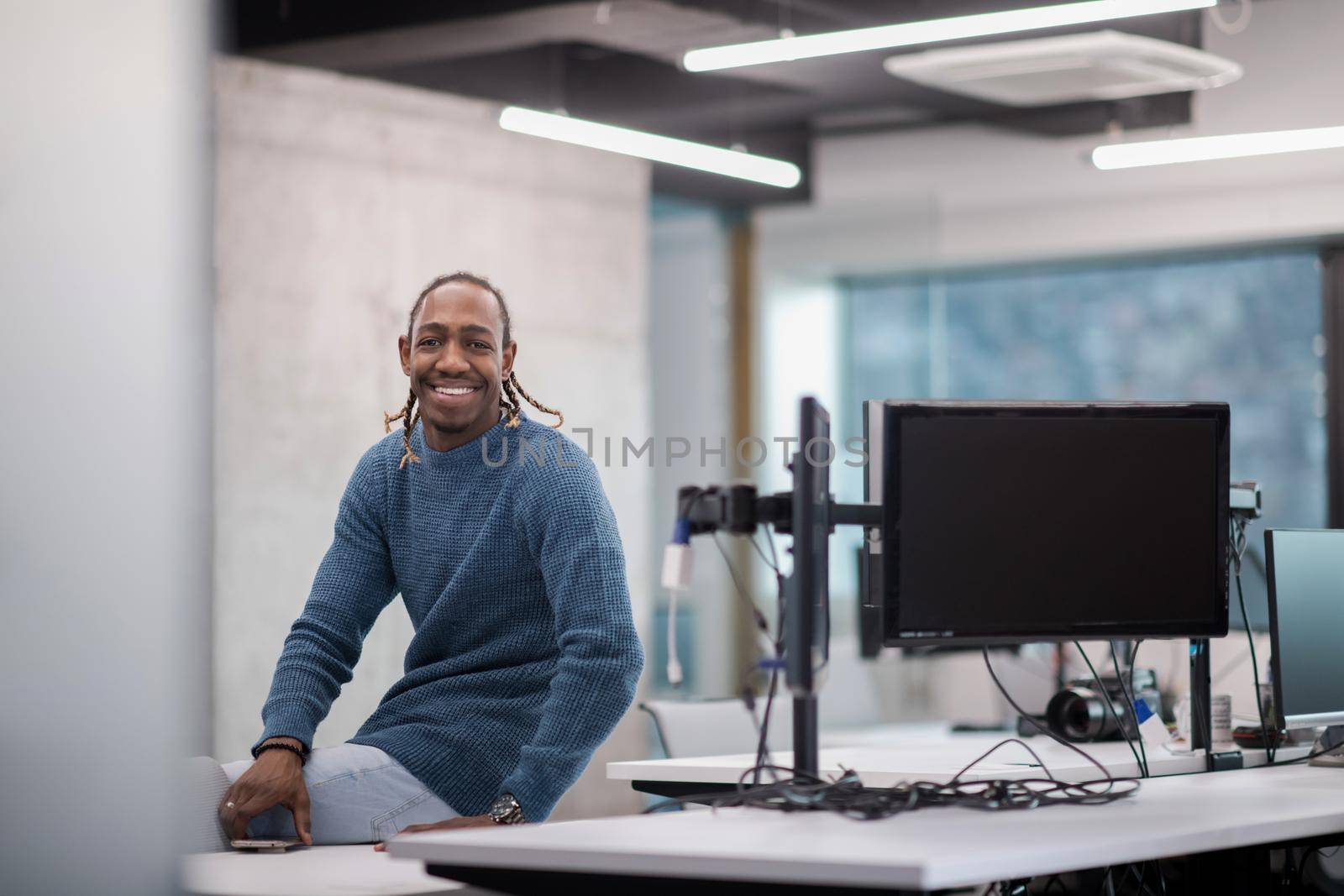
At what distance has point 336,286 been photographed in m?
5.95

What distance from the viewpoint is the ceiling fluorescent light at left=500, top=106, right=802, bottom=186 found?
5.66 meters

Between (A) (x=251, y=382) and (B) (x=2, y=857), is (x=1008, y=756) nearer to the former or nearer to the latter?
(B) (x=2, y=857)

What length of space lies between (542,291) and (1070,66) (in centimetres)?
223

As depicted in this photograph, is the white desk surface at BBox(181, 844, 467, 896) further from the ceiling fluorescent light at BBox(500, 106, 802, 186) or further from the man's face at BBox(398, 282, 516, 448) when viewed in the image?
the ceiling fluorescent light at BBox(500, 106, 802, 186)

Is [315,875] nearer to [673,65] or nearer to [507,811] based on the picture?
[507,811]

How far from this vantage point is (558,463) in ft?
9.04

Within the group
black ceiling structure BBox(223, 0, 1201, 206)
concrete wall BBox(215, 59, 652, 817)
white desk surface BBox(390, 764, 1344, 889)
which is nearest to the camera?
white desk surface BBox(390, 764, 1344, 889)

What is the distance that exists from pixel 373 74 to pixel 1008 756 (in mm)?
4319

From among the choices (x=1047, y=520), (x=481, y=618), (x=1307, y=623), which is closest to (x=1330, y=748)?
(x=1307, y=623)

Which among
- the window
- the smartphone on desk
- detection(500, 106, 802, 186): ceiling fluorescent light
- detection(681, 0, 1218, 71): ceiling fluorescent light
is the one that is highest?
detection(681, 0, 1218, 71): ceiling fluorescent light

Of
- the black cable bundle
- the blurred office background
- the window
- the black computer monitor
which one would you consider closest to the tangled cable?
the black cable bundle

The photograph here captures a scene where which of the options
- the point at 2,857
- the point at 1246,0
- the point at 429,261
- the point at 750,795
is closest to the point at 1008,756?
the point at 750,795

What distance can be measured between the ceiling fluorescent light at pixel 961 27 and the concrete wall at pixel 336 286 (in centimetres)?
153

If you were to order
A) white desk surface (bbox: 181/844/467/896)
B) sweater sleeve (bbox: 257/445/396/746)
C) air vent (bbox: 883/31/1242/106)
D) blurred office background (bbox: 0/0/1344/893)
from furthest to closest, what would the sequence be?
air vent (bbox: 883/31/1242/106), sweater sleeve (bbox: 257/445/396/746), white desk surface (bbox: 181/844/467/896), blurred office background (bbox: 0/0/1344/893)
